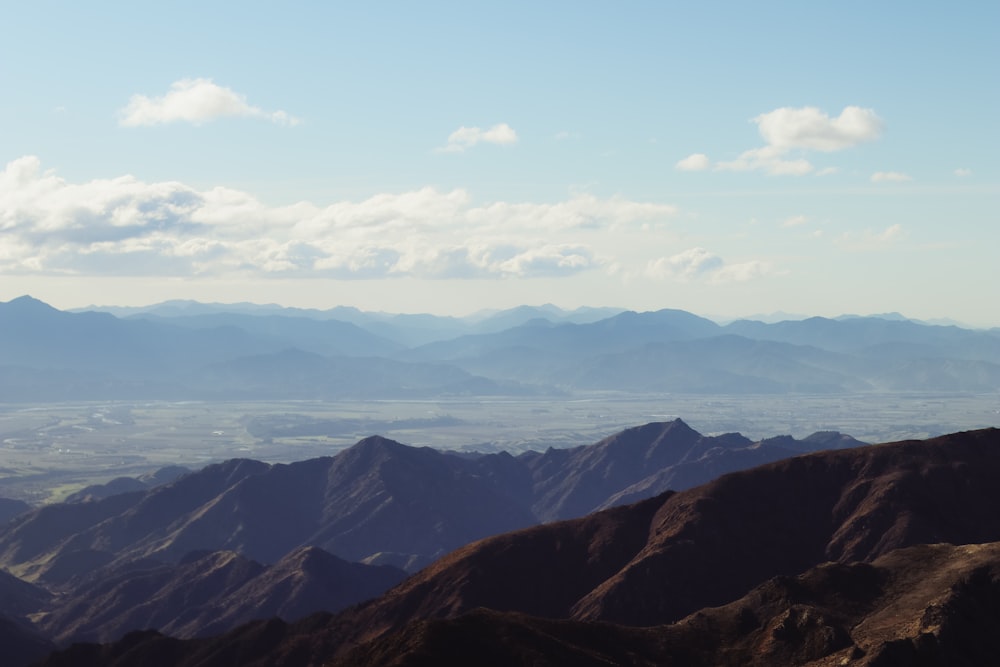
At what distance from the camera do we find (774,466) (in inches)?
5714

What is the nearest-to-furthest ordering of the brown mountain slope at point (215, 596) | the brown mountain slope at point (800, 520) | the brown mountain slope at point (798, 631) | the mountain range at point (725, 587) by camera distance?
1. the brown mountain slope at point (798, 631)
2. the mountain range at point (725, 587)
3. the brown mountain slope at point (800, 520)
4. the brown mountain slope at point (215, 596)

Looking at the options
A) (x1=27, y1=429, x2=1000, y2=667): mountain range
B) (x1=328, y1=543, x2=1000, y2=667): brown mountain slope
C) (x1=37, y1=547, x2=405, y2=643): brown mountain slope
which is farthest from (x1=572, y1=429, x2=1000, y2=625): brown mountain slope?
(x1=37, y1=547, x2=405, y2=643): brown mountain slope

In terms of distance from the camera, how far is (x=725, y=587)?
406 ft

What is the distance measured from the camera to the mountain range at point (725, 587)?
274 feet

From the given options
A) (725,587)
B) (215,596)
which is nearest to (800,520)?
(725,587)

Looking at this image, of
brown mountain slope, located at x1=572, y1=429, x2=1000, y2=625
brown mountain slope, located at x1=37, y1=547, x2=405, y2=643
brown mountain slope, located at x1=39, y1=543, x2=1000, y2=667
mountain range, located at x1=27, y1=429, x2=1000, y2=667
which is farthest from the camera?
brown mountain slope, located at x1=37, y1=547, x2=405, y2=643

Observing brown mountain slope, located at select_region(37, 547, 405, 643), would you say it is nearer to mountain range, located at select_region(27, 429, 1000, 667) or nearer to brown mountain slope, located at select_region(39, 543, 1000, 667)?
mountain range, located at select_region(27, 429, 1000, 667)

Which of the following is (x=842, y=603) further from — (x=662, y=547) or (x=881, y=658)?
(x=662, y=547)

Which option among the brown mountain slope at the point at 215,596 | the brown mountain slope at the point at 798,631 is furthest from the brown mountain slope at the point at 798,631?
the brown mountain slope at the point at 215,596

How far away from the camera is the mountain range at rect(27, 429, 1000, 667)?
83500 mm

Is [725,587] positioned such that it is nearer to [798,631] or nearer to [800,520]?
[800,520]

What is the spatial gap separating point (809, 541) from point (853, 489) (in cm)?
1114

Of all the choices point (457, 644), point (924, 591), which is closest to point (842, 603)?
point (924, 591)

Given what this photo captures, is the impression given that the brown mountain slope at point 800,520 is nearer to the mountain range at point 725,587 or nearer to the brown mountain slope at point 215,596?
the mountain range at point 725,587
